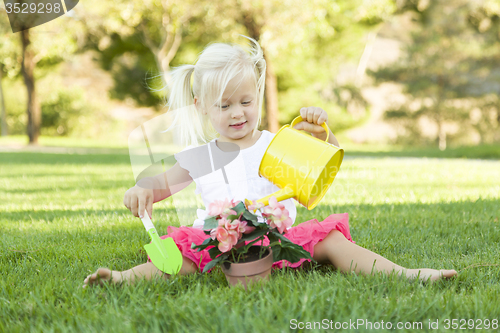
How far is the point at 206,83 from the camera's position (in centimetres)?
192

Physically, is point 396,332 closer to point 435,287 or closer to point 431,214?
point 435,287

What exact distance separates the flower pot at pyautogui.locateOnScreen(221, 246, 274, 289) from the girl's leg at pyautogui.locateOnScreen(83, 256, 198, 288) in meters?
0.28

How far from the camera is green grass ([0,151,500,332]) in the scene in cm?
121

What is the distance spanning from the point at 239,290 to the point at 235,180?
0.66 m

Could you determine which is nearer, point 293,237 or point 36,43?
point 293,237

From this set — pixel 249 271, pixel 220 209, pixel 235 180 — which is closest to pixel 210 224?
pixel 220 209

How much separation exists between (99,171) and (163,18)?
8.47m

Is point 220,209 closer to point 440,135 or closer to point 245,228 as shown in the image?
point 245,228

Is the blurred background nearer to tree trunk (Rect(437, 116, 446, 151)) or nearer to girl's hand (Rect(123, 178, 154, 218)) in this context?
tree trunk (Rect(437, 116, 446, 151))

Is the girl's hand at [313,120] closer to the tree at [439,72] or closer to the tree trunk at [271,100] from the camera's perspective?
the tree trunk at [271,100]

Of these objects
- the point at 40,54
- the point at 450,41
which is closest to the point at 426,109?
the point at 450,41

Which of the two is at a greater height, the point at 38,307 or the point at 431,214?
the point at 38,307

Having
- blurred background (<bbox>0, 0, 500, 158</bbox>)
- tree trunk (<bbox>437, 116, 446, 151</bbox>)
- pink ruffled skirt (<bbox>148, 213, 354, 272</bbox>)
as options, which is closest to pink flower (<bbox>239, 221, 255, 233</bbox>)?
pink ruffled skirt (<bbox>148, 213, 354, 272</bbox>)

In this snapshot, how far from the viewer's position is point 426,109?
56.1 feet
